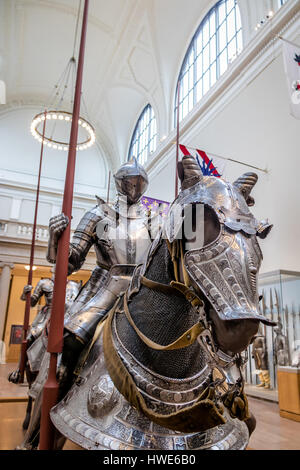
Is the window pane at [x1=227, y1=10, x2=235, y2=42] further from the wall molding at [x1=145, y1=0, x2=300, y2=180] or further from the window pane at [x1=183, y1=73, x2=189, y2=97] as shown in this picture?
the window pane at [x1=183, y1=73, x2=189, y2=97]

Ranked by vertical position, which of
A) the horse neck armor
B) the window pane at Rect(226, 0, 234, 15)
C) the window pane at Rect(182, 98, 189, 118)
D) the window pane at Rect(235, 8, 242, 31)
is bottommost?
the horse neck armor

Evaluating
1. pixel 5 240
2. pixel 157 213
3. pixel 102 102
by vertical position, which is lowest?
pixel 157 213

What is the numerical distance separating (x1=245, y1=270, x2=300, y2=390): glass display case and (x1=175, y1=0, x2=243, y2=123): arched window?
592 centimetres

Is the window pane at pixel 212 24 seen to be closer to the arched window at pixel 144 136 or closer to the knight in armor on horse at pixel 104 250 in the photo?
the arched window at pixel 144 136

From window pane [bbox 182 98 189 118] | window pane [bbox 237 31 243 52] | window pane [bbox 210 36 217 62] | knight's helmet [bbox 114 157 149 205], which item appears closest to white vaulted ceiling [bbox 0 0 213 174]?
window pane [bbox 182 98 189 118]

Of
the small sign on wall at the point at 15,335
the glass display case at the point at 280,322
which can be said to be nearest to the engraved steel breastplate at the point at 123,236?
the glass display case at the point at 280,322

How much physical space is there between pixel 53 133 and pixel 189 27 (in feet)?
27.0

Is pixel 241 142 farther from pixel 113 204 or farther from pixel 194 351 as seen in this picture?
pixel 194 351

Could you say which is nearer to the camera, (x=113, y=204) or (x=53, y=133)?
(x=113, y=204)

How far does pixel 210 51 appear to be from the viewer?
9.59m

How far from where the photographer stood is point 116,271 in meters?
1.94

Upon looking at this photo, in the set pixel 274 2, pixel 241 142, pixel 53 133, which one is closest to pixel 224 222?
pixel 241 142

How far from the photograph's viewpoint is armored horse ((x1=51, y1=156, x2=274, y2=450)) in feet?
2.94

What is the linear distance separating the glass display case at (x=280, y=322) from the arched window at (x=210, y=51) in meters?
5.92
